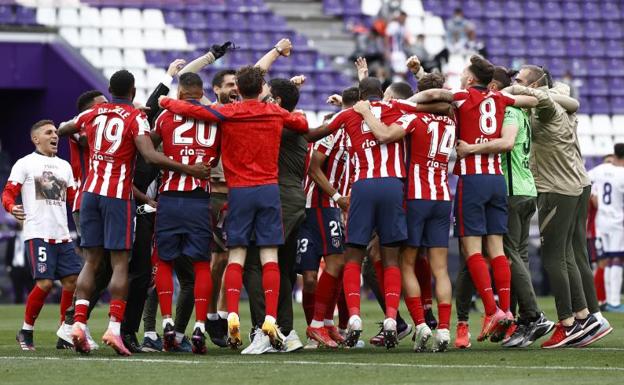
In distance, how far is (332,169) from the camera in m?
11.3

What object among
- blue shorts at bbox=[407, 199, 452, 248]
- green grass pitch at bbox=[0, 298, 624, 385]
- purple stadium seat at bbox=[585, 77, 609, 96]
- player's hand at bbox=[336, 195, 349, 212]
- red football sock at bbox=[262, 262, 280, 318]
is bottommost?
green grass pitch at bbox=[0, 298, 624, 385]

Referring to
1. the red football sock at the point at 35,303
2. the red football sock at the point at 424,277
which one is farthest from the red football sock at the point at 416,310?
the red football sock at the point at 35,303

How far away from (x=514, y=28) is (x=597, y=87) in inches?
85.8

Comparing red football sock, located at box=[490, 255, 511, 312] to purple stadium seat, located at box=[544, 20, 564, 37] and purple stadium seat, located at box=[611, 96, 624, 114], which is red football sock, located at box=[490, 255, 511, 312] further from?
purple stadium seat, located at box=[544, 20, 564, 37]

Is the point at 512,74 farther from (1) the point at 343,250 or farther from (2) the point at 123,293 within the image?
(2) the point at 123,293

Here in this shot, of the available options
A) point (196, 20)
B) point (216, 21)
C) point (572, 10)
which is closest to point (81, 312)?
point (196, 20)

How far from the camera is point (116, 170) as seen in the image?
10234 mm

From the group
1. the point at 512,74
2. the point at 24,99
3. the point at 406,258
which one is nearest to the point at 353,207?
the point at 406,258

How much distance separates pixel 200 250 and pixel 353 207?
122 cm

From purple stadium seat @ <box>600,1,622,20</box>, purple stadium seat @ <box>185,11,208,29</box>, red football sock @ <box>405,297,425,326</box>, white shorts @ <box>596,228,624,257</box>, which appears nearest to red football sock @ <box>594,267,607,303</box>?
white shorts @ <box>596,228,624,257</box>

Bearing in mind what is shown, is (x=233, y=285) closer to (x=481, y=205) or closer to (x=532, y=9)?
(x=481, y=205)

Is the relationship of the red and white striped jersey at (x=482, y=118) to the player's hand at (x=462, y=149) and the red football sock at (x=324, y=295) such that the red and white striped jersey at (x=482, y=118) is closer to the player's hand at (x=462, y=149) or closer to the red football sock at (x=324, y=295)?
the player's hand at (x=462, y=149)

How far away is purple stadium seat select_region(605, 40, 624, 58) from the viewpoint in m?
29.4

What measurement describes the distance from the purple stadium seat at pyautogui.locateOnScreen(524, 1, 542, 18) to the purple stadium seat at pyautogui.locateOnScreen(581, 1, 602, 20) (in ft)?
3.41
